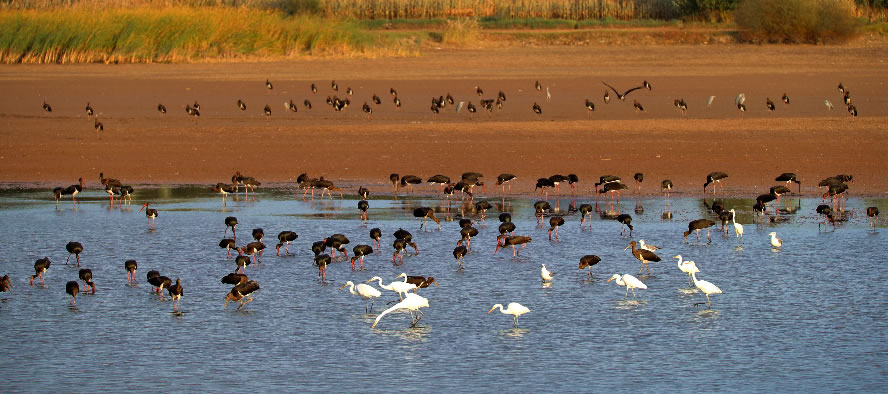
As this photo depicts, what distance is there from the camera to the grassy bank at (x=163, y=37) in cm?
3878

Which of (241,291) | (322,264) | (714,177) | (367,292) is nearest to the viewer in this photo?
(367,292)

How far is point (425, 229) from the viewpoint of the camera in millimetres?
15883

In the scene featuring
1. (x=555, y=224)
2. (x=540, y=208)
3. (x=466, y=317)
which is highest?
(x=540, y=208)

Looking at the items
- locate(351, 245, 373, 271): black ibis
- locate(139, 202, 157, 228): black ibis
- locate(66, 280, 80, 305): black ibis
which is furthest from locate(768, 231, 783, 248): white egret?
locate(139, 202, 157, 228): black ibis

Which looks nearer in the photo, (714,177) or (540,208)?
(540,208)

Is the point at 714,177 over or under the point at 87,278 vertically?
over

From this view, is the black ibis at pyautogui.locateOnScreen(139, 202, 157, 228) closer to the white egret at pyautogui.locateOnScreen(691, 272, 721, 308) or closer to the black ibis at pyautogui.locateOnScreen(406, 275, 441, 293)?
the black ibis at pyautogui.locateOnScreen(406, 275, 441, 293)

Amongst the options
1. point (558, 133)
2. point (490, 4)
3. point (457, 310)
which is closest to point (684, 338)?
point (457, 310)

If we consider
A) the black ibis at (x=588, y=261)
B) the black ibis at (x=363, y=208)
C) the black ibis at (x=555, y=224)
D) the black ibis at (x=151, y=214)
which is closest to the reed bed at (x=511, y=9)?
the black ibis at (x=151, y=214)

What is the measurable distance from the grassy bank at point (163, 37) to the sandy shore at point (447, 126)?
1.93m

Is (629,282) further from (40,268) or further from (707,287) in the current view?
(40,268)

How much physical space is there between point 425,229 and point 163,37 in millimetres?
26216

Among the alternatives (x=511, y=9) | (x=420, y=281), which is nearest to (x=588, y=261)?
(x=420, y=281)

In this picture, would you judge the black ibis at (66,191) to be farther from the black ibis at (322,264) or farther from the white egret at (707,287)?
the white egret at (707,287)
